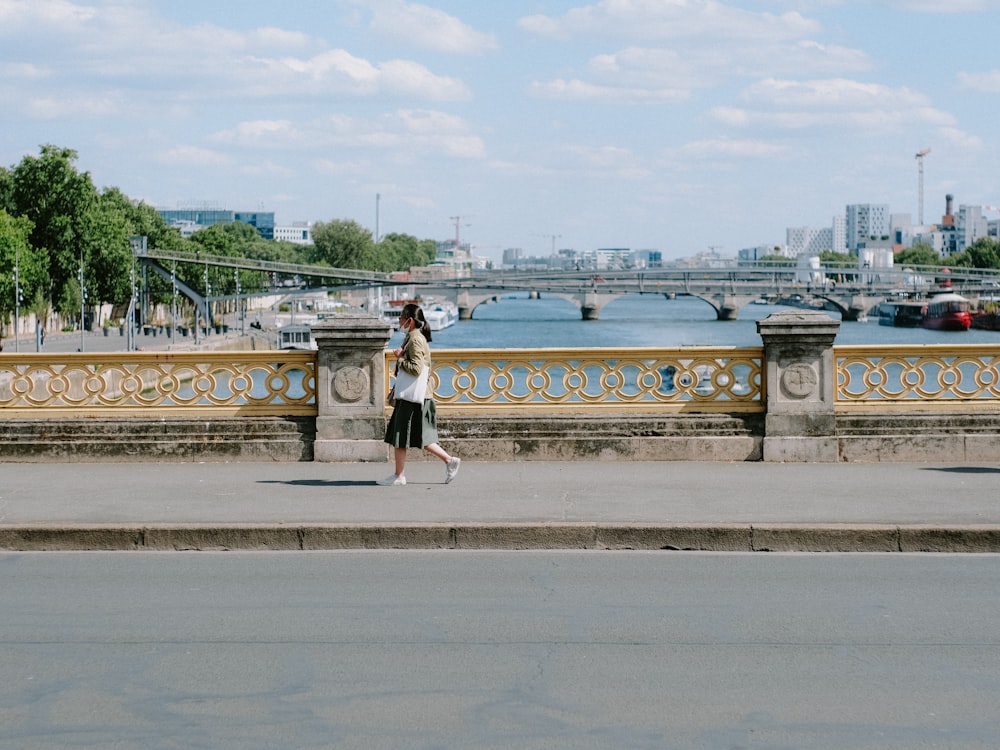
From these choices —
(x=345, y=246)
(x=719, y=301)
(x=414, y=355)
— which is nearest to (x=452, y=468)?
(x=414, y=355)

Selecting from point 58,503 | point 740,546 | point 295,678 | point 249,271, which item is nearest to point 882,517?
point 740,546

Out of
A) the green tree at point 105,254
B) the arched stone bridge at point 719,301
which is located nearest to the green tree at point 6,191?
the green tree at point 105,254

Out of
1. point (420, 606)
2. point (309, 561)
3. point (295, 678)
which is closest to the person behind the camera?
point (295, 678)

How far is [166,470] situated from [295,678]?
20.8 ft

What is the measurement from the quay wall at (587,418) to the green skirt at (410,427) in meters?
1.34

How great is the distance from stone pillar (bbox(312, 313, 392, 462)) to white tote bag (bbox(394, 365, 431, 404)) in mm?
1312

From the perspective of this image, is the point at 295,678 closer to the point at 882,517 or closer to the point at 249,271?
the point at 882,517

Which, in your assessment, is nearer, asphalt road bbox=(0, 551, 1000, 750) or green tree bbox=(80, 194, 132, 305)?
asphalt road bbox=(0, 551, 1000, 750)

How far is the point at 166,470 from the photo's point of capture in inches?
480

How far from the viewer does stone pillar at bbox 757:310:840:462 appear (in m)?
12.5

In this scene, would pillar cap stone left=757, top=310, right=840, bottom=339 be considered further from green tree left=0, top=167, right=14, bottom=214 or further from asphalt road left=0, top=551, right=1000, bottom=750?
green tree left=0, top=167, right=14, bottom=214

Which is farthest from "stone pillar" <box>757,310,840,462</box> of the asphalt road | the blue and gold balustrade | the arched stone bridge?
the arched stone bridge

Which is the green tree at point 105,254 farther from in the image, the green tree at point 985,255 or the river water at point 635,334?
the green tree at point 985,255

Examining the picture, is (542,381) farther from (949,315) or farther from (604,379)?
(949,315)
